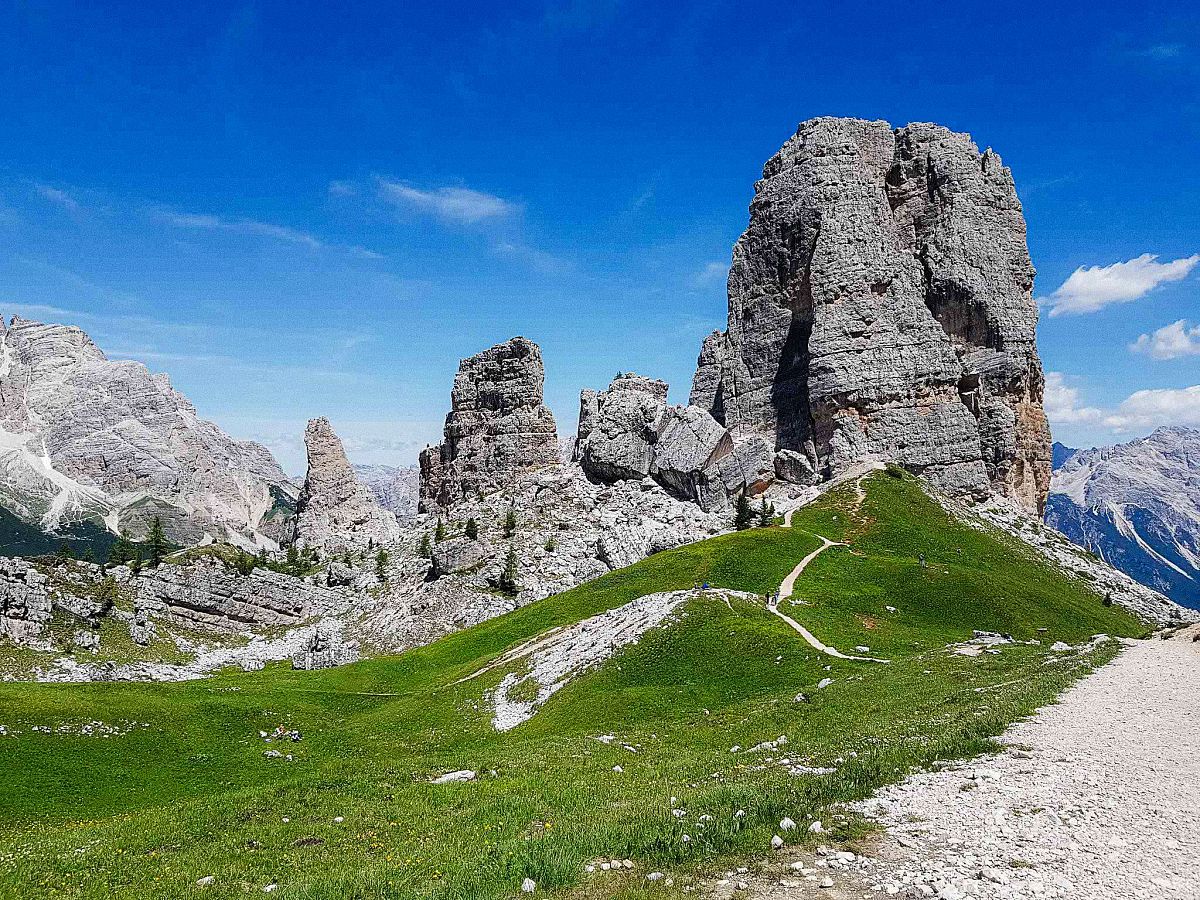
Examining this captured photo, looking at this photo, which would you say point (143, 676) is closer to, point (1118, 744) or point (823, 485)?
point (1118, 744)

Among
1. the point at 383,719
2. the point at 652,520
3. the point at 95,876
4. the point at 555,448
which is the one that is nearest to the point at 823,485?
the point at 652,520

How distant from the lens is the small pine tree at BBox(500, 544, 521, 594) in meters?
98.7

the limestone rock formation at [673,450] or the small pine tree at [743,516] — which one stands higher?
the limestone rock formation at [673,450]

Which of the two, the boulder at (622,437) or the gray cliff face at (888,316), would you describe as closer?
the gray cliff face at (888,316)

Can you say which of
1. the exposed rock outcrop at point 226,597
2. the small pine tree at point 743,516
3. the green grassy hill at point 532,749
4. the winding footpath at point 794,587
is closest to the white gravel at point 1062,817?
the green grassy hill at point 532,749

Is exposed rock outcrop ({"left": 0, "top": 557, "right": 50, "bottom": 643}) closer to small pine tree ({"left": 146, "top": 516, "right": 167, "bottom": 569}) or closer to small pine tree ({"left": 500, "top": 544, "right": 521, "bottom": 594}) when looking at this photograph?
small pine tree ({"left": 146, "top": 516, "right": 167, "bottom": 569})

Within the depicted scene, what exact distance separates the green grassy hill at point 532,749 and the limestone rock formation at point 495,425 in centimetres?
8626

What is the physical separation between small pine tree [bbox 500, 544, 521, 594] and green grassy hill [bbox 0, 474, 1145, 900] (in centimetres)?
2517

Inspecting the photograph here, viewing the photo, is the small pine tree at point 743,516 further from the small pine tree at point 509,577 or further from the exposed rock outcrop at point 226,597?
the exposed rock outcrop at point 226,597

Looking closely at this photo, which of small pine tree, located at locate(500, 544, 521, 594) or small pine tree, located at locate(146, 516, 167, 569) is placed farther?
small pine tree, located at locate(146, 516, 167, 569)

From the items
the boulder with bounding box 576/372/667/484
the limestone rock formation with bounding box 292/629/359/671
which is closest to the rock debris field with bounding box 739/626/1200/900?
the limestone rock formation with bounding box 292/629/359/671

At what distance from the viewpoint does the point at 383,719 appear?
45.8m

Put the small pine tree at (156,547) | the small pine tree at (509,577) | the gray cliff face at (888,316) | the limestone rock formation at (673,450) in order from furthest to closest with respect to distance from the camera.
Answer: the limestone rock formation at (673,450), the gray cliff face at (888,316), the small pine tree at (156,547), the small pine tree at (509,577)

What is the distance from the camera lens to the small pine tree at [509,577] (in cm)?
9869
